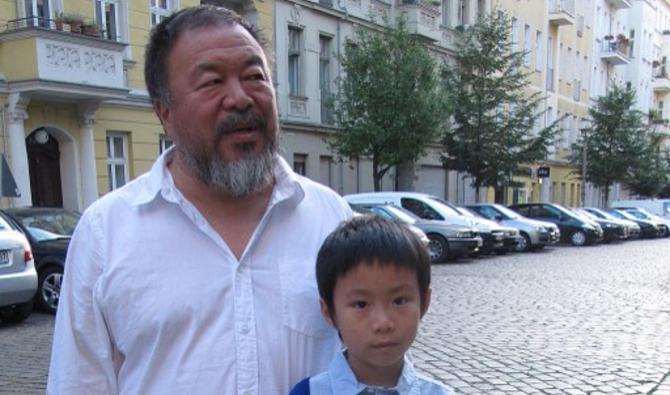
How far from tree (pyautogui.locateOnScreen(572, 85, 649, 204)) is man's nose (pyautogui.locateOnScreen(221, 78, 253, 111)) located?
3689 cm

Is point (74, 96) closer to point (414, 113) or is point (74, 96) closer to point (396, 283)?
point (414, 113)

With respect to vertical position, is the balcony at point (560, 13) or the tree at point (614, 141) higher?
the balcony at point (560, 13)

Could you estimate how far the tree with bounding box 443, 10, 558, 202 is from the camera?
24.5 metres

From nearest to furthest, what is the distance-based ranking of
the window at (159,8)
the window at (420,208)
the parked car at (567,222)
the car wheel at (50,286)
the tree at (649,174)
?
the car wheel at (50,286) → the window at (420,208) → the window at (159,8) → the parked car at (567,222) → the tree at (649,174)

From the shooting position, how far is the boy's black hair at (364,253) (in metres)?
1.77

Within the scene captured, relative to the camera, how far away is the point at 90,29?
13.4 m

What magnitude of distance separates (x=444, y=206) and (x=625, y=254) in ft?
23.1

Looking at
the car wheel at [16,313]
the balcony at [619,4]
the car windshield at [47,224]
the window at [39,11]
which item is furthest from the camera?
the balcony at [619,4]

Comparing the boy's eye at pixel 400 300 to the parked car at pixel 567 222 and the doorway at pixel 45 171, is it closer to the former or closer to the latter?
the doorway at pixel 45 171

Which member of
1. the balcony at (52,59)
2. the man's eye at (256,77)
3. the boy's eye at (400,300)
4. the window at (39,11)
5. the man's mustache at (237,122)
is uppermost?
the window at (39,11)

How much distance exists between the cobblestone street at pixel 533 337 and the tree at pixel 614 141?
2457 cm

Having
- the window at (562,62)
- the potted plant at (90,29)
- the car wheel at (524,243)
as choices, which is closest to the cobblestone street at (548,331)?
the car wheel at (524,243)

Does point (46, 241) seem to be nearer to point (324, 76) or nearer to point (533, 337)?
point (533, 337)

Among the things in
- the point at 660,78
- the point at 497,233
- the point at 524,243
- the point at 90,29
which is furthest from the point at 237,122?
the point at 660,78
